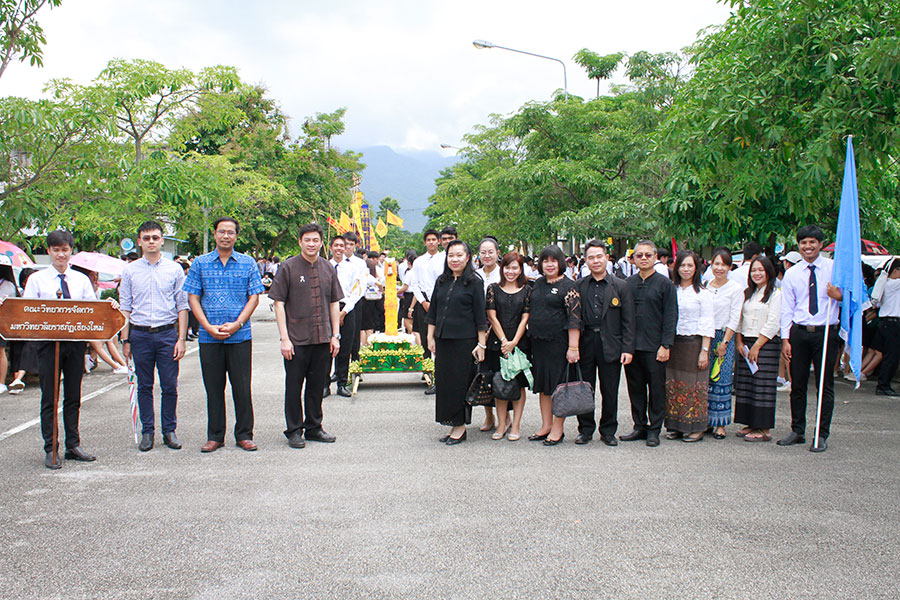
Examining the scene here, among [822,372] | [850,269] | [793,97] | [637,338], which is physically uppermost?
[793,97]

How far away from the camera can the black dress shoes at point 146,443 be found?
6156 mm

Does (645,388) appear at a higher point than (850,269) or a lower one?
lower

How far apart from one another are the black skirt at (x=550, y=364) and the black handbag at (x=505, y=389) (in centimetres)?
18

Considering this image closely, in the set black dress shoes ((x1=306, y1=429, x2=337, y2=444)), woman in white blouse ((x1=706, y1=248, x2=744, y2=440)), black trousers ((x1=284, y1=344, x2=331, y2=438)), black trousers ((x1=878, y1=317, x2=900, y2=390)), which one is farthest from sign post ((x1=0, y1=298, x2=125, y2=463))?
black trousers ((x1=878, y1=317, x2=900, y2=390))

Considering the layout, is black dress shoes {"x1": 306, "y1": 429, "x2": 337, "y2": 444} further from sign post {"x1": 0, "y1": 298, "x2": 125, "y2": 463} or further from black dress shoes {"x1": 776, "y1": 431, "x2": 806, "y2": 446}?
black dress shoes {"x1": 776, "y1": 431, "x2": 806, "y2": 446}

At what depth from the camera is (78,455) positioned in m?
5.80

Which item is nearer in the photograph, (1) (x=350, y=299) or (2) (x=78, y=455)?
(2) (x=78, y=455)

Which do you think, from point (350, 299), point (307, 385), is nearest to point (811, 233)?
point (307, 385)

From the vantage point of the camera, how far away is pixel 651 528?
14.1 ft

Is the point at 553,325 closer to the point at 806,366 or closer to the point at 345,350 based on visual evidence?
the point at 806,366

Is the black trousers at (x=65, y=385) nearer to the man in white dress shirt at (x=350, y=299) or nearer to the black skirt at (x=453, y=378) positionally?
the black skirt at (x=453, y=378)

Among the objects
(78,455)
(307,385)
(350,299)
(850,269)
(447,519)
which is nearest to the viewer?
(447,519)

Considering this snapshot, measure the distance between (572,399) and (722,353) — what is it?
63.8 inches

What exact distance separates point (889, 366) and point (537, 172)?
36.4 feet
